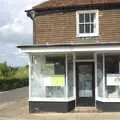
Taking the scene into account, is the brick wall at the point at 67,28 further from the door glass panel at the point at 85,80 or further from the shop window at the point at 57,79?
the shop window at the point at 57,79

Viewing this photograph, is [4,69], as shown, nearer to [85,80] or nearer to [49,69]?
[85,80]

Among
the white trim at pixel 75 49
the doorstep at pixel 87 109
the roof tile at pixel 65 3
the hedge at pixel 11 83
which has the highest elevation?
the roof tile at pixel 65 3

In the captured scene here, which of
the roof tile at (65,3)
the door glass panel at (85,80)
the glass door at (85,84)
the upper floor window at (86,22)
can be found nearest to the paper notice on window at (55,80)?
the glass door at (85,84)

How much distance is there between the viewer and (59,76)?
2294cm

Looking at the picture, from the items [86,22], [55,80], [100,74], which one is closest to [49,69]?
[55,80]

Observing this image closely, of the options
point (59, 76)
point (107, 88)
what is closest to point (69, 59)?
point (59, 76)

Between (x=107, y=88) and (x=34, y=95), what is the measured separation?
3657 mm

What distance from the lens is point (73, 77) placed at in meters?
23.4

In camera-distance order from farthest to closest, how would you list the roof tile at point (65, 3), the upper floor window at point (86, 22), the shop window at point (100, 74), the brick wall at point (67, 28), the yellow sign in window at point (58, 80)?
the roof tile at point (65, 3), the upper floor window at point (86, 22), the brick wall at point (67, 28), the yellow sign in window at point (58, 80), the shop window at point (100, 74)

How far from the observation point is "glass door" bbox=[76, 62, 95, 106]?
23.5 meters

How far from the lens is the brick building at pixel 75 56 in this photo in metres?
22.2

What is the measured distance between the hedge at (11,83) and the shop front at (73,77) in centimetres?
2248

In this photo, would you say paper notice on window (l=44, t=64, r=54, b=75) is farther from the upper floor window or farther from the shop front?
the upper floor window

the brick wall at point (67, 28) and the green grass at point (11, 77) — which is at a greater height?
the brick wall at point (67, 28)
